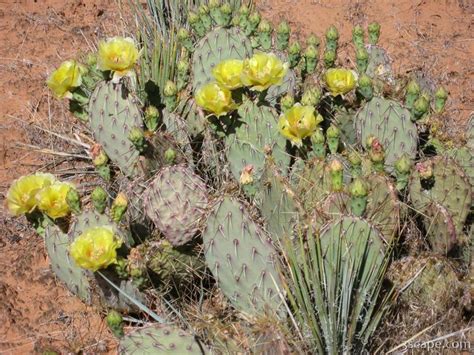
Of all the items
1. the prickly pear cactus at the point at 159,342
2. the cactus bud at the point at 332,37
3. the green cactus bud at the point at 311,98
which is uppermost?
the cactus bud at the point at 332,37

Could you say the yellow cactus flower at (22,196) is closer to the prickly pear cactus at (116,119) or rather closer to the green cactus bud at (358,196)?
the prickly pear cactus at (116,119)

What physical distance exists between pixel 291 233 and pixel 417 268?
39cm

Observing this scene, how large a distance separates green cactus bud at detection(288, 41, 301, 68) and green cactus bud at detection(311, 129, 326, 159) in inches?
20.9

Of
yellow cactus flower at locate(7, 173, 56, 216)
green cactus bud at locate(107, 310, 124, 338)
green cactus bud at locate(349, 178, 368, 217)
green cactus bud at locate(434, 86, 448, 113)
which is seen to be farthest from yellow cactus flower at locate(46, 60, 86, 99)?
green cactus bud at locate(434, 86, 448, 113)

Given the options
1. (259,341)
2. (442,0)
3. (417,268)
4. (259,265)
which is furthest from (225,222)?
(442,0)

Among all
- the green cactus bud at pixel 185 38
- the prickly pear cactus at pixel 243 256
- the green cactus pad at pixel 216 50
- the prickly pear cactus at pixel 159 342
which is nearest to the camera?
the prickly pear cactus at pixel 159 342

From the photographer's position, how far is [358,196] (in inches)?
83.4

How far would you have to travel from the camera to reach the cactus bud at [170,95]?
2.75 meters

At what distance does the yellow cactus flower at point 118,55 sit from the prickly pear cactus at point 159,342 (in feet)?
3.13

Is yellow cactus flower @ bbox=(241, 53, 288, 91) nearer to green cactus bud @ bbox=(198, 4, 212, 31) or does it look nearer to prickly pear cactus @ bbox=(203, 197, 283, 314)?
prickly pear cactus @ bbox=(203, 197, 283, 314)

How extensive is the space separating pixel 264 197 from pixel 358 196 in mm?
352

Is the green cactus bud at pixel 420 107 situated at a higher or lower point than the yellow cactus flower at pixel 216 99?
lower

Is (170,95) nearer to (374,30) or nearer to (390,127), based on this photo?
(390,127)

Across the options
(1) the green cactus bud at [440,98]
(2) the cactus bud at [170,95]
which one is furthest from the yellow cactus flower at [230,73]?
(1) the green cactus bud at [440,98]
